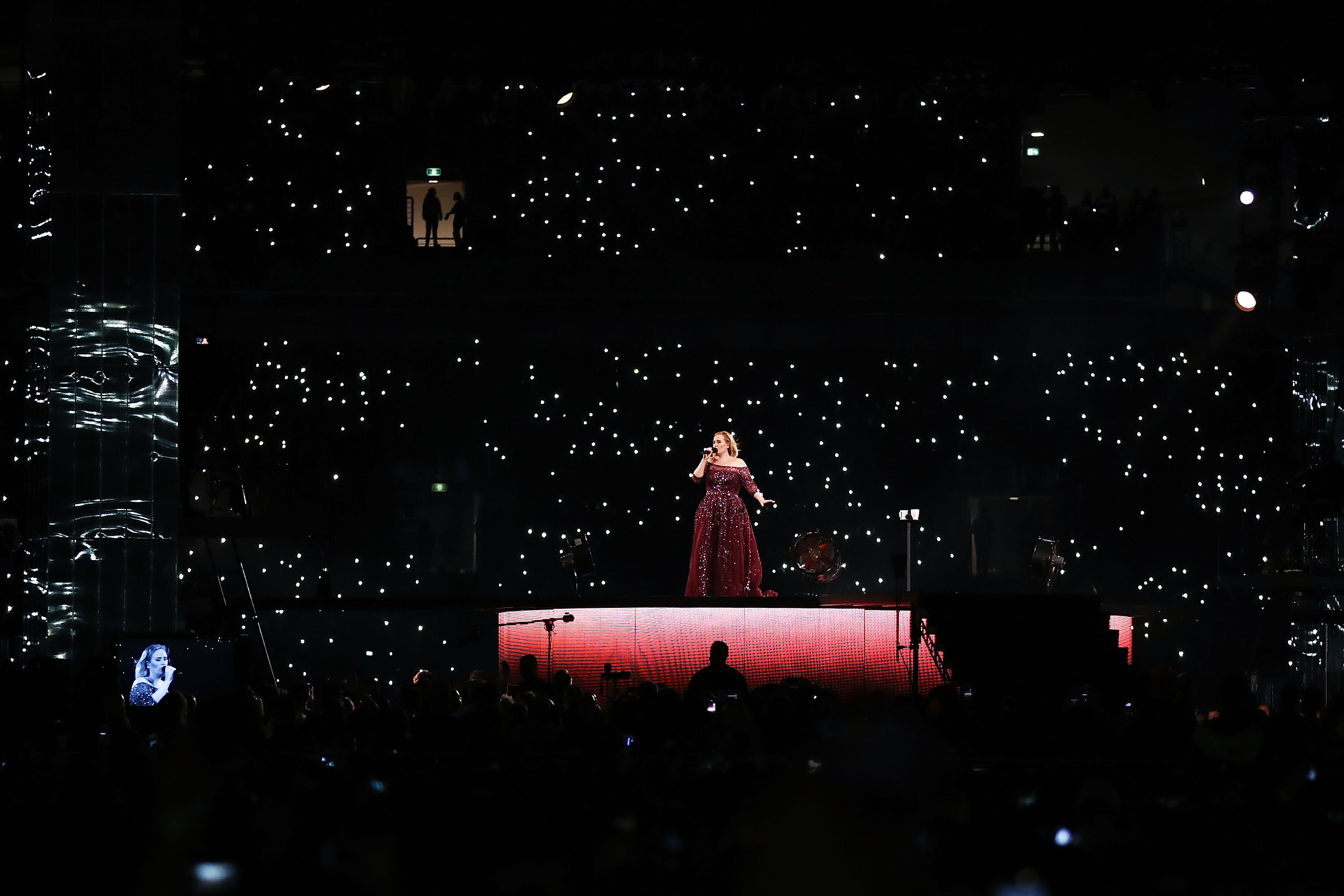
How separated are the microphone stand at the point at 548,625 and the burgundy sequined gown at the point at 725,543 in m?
1.57

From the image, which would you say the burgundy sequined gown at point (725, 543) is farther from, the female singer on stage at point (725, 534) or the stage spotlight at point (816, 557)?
the stage spotlight at point (816, 557)

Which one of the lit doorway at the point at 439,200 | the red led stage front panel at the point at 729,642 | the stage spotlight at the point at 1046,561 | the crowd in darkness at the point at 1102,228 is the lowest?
the red led stage front panel at the point at 729,642

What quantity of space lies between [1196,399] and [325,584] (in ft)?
32.6

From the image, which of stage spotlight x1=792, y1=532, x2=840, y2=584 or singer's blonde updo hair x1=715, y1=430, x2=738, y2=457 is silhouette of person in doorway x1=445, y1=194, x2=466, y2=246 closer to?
stage spotlight x1=792, y1=532, x2=840, y2=584

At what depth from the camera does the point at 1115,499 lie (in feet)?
57.4

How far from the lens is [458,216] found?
61.7 feet

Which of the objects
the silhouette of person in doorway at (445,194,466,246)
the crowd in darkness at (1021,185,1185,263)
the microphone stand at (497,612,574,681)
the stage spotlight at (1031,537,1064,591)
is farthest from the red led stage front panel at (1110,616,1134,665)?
the silhouette of person in doorway at (445,194,466,246)

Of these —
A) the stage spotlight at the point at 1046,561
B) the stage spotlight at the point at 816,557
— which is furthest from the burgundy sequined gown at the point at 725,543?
the stage spotlight at the point at 1046,561

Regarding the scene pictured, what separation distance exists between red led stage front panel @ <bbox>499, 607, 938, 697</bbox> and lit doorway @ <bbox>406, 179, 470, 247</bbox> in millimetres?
8980

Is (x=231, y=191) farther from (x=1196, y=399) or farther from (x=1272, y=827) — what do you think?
(x=1272, y=827)

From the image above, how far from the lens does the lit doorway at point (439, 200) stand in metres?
19.7

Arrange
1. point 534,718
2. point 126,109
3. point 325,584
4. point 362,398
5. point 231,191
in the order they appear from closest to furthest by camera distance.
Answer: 1. point 534,718
2. point 126,109
3. point 325,584
4. point 231,191
5. point 362,398

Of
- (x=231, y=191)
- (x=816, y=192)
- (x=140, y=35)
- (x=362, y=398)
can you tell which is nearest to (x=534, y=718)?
(x=140, y=35)

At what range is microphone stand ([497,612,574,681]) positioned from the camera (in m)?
10.7
